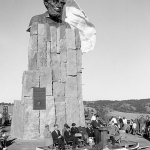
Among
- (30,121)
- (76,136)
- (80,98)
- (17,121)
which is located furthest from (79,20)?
(76,136)

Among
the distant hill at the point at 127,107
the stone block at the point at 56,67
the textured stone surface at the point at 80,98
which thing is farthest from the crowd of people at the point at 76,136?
the distant hill at the point at 127,107

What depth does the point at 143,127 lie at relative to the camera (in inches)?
682

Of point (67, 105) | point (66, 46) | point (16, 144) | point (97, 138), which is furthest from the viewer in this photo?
point (66, 46)

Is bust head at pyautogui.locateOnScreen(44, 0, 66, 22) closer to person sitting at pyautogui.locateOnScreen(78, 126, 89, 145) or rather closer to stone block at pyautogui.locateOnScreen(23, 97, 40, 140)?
stone block at pyautogui.locateOnScreen(23, 97, 40, 140)

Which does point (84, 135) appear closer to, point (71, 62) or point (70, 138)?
point (70, 138)

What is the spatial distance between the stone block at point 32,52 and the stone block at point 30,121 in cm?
224

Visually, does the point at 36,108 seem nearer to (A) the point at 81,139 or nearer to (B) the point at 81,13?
(A) the point at 81,139

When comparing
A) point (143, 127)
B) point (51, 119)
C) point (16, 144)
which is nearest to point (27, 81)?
point (51, 119)

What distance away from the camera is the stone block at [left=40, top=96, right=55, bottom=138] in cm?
1325

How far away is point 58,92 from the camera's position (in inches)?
565

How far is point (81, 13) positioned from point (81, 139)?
35.6 ft

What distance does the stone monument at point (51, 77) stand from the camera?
1324cm

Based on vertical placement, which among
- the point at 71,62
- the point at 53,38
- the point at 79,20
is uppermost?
the point at 79,20

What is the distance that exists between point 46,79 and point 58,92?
1194mm
